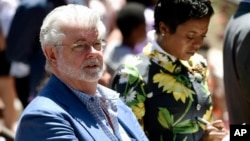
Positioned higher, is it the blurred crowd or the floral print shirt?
the floral print shirt

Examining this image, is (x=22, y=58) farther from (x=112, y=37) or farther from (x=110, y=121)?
Result: (x=110, y=121)

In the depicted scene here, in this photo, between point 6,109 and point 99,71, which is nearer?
point 99,71

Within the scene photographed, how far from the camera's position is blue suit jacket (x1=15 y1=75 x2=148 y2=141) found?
4.05 meters

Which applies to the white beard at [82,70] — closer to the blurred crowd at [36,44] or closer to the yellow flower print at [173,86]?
the yellow flower print at [173,86]

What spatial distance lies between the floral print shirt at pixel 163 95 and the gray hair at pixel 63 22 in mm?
620

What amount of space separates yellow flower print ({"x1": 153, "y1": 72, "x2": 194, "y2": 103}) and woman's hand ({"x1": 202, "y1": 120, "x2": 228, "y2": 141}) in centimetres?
20

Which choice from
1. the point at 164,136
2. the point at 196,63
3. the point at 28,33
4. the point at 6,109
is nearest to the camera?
the point at 164,136

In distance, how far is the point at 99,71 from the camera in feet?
13.9

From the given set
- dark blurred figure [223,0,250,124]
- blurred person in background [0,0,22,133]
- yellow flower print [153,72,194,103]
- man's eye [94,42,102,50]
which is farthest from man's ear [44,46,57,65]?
blurred person in background [0,0,22,133]

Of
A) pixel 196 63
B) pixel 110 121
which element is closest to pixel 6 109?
pixel 196 63

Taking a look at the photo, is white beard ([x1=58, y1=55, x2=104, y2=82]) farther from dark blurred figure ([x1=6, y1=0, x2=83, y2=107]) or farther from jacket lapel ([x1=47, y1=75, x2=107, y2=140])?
dark blurred figure ([x1=6, y1=0, x2=83, y2=107])

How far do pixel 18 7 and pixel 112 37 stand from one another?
118 cm

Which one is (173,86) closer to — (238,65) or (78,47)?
(238,65)

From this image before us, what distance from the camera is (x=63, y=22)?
4.21m
